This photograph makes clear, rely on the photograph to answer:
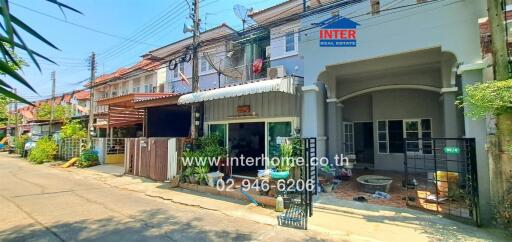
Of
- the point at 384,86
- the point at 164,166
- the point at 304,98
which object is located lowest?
the point at 164,166

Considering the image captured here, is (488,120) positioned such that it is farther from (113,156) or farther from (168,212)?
(113,156)

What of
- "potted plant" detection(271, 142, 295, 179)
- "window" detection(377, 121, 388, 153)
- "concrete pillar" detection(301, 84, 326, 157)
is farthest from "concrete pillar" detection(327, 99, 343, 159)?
"window" detection(377, 121, 388, 153)

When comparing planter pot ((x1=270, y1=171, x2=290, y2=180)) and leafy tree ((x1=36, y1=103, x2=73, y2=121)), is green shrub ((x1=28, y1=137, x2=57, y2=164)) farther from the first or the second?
planter pot ((x1=270, y1=171, x2=290, y2=180))

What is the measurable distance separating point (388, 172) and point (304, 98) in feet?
20.1

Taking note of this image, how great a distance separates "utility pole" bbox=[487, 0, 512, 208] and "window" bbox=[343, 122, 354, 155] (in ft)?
23.4

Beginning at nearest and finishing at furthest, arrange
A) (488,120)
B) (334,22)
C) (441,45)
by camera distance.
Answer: (488,120) < (441,45) < (334,22)

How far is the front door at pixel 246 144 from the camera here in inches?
485

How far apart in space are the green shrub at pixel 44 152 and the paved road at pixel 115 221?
12454 mm

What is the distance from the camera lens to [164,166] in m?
11.3

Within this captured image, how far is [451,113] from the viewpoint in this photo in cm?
857

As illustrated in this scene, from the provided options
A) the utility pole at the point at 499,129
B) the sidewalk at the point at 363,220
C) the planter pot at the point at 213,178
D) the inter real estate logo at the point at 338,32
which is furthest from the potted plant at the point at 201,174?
the utility pole at the point at 499,129

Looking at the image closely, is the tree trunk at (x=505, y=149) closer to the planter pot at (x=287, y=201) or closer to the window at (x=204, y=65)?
the planter pot at (x=287, y=201)

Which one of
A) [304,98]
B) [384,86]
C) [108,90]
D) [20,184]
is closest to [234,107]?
[304,98]

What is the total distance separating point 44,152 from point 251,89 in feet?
62.7
